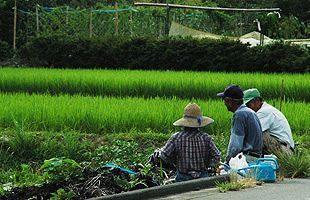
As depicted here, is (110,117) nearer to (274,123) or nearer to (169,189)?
(274,123)

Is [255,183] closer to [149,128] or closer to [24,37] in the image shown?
[149,128]

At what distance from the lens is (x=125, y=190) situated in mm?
7621

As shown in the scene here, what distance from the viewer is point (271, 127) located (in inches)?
389

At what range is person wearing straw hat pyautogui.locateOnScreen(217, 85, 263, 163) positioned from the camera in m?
8.91

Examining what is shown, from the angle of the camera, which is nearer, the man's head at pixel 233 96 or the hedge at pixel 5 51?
the man's head at pixel 233 96

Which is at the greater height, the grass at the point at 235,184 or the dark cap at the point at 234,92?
the dark cap at the point at 234,92

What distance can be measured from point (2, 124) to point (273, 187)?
20.2 feet

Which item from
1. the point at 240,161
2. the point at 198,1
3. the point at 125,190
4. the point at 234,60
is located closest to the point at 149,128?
the point at 240,161

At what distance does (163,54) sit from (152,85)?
710 centimetres

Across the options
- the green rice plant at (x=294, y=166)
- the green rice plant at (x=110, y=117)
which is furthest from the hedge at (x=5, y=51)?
the green rice plant at (x=294, y=166)

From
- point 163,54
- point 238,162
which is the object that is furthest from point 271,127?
point 163,54

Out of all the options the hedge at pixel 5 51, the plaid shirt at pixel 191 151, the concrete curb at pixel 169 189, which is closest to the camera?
the concrete curb at pixel 169 189

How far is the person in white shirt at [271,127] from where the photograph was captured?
9766 millimetres

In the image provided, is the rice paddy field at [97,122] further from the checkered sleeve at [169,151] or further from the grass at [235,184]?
the grass at [235,184]
